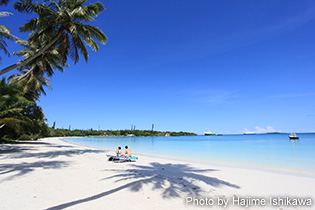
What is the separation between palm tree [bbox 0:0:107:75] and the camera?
9.27m

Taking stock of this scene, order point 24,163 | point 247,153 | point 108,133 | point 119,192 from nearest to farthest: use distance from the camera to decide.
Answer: point 119,192
point 24,163
point 247,153
point 108,133

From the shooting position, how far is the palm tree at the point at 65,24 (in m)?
9.27

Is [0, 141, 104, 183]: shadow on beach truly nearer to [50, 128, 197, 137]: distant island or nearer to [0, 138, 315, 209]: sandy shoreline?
[0, 138, 315, 209]: sandy shoreline

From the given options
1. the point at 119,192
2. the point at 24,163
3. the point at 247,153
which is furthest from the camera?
the point at 247,153

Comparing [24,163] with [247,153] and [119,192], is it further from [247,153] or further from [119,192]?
[247,153]

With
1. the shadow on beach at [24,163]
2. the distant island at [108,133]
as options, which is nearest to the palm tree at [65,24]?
the shadow on beach at [24,163]

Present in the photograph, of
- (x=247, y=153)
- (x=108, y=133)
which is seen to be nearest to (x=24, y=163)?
(x=247, y=153)

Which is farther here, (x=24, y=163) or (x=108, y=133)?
(x=108, y=133)

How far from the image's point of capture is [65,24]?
9859 millimetres

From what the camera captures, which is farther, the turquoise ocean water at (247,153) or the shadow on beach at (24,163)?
the turquoise ocean water at (247,153)

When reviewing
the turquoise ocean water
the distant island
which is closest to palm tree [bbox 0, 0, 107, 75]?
the turquoise ocean water

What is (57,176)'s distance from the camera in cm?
613

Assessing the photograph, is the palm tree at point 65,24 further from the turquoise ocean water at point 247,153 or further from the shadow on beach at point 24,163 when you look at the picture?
the turquoise ocean water at point 247,153

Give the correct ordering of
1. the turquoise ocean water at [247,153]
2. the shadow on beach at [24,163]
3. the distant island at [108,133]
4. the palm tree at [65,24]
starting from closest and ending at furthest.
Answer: the shadow on beach at [24,163]
the palm tree at [65,24]
the turquoise ocean water at [247,153]
the distant island at [108,133]
